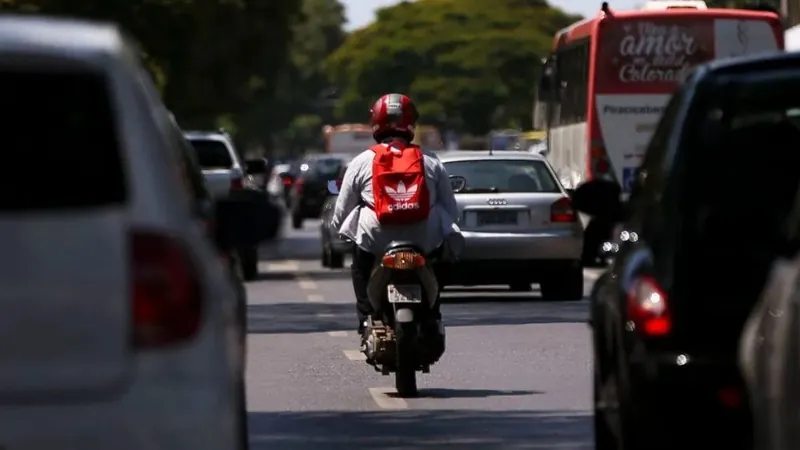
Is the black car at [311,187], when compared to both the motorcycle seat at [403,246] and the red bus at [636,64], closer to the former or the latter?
the red bus at [636,64]

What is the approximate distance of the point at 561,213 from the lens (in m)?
22.5

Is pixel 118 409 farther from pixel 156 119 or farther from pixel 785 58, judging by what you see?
pixel 785 58

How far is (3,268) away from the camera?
6215mm

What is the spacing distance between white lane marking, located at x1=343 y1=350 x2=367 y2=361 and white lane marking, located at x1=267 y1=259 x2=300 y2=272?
1523 centimetres

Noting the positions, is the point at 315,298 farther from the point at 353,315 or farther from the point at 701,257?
the point at 701,257

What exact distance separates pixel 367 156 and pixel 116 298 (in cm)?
713

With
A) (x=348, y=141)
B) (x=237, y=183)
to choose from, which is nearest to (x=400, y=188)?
(x=237, y=183)

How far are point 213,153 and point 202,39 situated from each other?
16.7 m

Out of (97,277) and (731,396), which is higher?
(97,277)

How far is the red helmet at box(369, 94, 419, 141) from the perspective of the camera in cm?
1320

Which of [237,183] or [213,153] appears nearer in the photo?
[237,183]

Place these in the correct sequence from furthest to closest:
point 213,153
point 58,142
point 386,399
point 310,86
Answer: point 310,86 → point 213,153 → point 386,399 → point 58,142

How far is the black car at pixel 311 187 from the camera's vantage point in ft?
Answer: 172

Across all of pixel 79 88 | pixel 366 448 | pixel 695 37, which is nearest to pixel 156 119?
pixel 79 88
